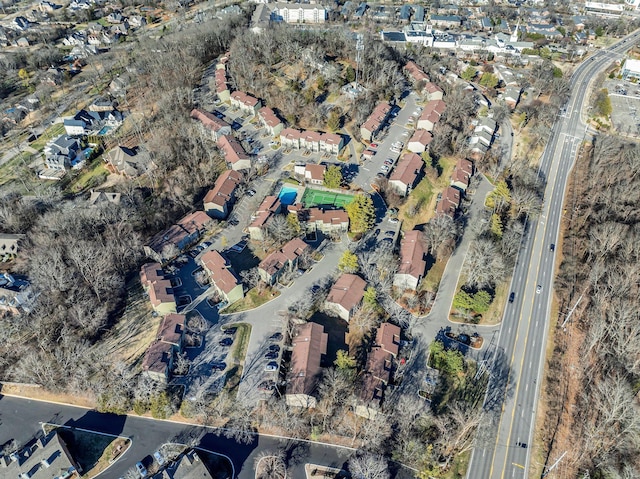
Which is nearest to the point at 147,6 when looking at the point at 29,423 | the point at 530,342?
the point at 29,423

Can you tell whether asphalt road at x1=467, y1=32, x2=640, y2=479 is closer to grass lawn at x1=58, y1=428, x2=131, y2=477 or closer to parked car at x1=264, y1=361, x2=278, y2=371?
Answer: parked car at x1=264, y1=361, x2=278, y2=371

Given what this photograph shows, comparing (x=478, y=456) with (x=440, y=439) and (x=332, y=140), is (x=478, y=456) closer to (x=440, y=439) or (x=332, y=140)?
(x=440, y=439)

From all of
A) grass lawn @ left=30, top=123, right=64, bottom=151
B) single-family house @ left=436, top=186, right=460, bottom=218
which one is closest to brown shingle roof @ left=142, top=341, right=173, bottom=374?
single-family house @ left=436, top=186, right=460, bottom=218

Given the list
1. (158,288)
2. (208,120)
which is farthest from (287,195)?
(158,288)

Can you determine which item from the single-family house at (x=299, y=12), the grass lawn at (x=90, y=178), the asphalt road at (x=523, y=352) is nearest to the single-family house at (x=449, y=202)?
the asphalt road at (x=523, y=352)

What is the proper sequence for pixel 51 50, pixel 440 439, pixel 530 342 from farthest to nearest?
pixel 51 50, pixel 530 342, pixel 440 439
